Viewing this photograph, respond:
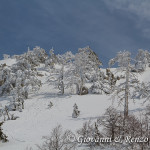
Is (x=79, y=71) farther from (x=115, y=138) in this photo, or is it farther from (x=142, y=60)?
(x=142, y=60)

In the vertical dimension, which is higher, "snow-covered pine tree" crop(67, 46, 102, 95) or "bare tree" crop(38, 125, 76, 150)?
"snow-covered pine tree" crop(67, 46, 102, 95)

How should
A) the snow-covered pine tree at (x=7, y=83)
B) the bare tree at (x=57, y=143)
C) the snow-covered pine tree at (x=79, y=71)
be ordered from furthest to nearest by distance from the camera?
the snow-covered pine tree at (x=7, y=83)
the snow-covered pine tree at (x=79, y=71)
the bare tree at (x=57, y=143)

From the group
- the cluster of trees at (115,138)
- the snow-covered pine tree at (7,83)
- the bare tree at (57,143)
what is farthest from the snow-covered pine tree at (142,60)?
the bare tree at (57,143)

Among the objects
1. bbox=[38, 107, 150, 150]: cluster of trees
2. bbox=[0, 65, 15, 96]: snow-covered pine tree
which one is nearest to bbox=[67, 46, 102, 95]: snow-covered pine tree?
bbox=[0, 65, 15, 96]: snow-covered pine tree

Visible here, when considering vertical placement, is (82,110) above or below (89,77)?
below

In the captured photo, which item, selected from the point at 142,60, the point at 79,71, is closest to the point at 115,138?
the point at 79,71

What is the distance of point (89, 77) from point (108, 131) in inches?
1379

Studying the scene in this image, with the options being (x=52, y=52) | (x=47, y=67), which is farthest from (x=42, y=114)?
(x=52, y=52)

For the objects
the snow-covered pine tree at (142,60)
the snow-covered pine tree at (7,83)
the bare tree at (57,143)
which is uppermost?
the snow-covered pine tree at (142,60)

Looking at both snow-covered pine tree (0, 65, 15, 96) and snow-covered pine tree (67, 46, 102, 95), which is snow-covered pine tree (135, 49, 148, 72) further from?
snow-covered pine tree (0, 65, 15, 96)

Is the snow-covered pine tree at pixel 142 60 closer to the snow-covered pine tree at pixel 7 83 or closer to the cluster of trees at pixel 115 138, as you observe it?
the snow-covered pine tree at pixel 7 83

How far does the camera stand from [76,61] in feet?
132

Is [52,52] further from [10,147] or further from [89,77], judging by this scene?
[10,147]

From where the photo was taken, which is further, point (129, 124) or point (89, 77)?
point (89, 77)
